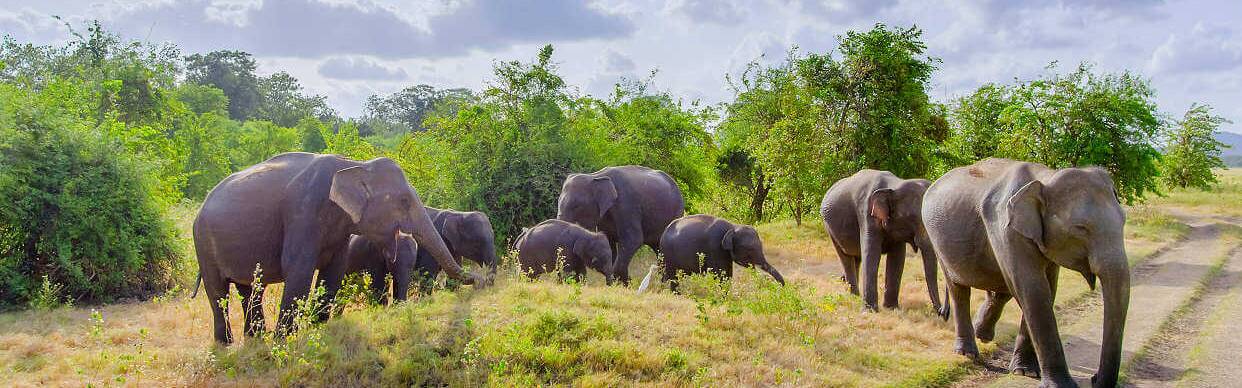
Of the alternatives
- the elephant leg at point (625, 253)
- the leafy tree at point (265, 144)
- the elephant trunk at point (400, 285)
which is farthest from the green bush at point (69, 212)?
the leafy tree at point (265, 144)

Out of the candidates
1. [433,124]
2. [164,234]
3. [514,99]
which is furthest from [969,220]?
[433,124]

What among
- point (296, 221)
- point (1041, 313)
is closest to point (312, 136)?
point (296, 221)

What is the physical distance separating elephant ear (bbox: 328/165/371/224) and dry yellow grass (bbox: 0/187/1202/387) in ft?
3.61

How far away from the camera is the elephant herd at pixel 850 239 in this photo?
6770 mm

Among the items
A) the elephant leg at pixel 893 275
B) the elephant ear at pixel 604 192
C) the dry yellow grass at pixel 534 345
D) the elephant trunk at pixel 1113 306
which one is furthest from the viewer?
the elephant ear at pixel 604 192

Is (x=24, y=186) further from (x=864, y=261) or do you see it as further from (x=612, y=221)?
(x=864, y=261)

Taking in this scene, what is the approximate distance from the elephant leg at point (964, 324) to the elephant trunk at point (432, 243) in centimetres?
517

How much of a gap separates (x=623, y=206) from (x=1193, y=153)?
4041cm

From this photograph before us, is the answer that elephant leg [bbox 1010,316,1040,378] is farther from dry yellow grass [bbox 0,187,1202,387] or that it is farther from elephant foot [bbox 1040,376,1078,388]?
elephant foot [bbox 1040,376,1078,388]

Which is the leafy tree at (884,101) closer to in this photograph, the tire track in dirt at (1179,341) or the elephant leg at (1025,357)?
the tire track in dirt at (1179,341)

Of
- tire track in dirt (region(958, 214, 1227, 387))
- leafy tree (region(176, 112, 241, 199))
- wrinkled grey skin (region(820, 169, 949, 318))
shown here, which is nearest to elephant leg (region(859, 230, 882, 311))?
wrinkled grey skin (region(820, 169, 949, 318))

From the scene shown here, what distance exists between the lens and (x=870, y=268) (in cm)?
1147

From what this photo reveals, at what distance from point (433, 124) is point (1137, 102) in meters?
19.6

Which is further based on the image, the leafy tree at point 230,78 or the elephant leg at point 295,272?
the leafy tree at point 230,78
